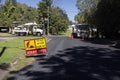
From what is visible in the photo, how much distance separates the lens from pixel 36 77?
12016 mm

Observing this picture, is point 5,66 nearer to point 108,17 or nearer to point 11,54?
point 11,54

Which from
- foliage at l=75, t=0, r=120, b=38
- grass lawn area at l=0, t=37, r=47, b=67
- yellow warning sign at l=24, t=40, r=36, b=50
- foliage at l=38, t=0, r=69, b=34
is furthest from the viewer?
foliage at l=38, t=0, r=69, b=34

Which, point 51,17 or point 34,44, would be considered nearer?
point 34,44

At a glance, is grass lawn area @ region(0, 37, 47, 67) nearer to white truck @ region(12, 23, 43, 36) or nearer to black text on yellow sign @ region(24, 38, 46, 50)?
black text on yellow sign @ region(24, 38, 46, 50)

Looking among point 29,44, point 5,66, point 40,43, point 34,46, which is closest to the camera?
point 5,66

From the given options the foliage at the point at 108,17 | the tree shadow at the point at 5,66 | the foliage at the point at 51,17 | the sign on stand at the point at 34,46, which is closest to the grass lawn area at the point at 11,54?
the tree shadow at the point at 5,66

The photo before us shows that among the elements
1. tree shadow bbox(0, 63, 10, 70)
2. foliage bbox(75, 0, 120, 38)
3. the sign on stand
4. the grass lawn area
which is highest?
foliage bbox(75, 0, 120, 38)

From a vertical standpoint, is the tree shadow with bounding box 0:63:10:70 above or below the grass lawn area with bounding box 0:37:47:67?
below

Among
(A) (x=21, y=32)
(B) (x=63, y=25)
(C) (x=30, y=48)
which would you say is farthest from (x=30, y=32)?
(C) (x=30, y=48)

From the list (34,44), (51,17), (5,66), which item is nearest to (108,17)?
(34,44)

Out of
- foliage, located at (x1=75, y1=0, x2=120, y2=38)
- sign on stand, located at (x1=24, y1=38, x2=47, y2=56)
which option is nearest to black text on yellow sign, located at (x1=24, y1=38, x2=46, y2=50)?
sign on stand, located at (x1=24, y1=38, x2=47, y2=56)

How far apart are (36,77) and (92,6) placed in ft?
160

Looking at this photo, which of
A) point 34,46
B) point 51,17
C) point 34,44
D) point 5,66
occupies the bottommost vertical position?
point 5,66

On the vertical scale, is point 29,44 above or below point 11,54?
above
